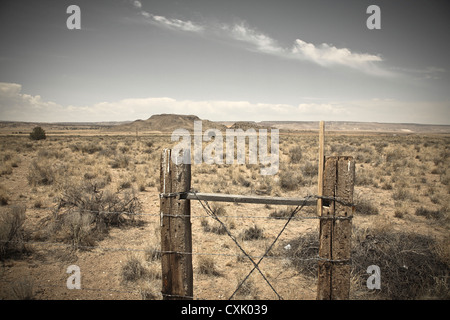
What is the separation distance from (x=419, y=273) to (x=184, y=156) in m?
4.18

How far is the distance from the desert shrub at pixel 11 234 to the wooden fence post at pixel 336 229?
219 inches

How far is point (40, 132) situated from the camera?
33.2 meters

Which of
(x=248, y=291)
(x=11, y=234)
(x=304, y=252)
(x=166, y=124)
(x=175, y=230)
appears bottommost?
(x=248, y=291)

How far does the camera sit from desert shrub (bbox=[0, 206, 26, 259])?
15.8ft

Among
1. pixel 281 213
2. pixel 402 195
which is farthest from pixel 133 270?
pixel 402 195

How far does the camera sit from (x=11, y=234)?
5102 mm

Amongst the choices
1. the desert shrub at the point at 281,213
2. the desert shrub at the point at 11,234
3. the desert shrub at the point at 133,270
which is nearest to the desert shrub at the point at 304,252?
the desert shrub at the point at 281,213

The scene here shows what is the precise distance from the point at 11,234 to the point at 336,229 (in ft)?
20.7

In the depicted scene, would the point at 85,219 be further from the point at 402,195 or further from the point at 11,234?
the point at 402,195

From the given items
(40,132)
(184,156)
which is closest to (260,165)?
(184,156)

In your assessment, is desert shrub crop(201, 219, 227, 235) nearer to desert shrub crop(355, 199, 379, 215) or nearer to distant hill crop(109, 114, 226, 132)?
desert shrub crop(355, 199, 379, 215)

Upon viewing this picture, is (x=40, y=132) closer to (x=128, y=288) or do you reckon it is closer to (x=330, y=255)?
(x=128, y=288)

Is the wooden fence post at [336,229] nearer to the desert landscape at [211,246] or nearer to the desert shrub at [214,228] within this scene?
the desert landscape at [211,246]

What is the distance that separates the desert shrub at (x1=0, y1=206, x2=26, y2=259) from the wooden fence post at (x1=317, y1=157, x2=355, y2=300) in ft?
18.2
